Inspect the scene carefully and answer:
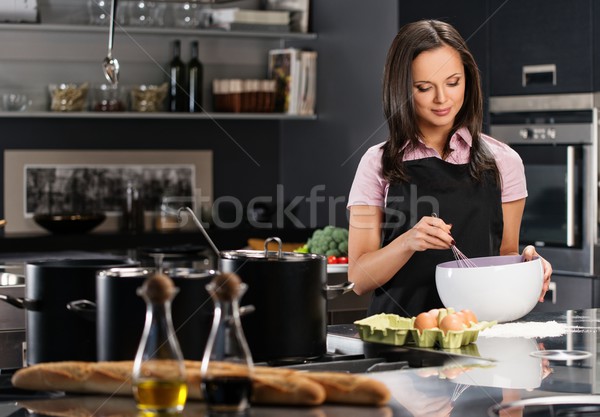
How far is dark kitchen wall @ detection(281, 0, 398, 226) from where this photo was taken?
500 cm

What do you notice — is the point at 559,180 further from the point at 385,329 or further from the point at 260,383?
the point at 260,383

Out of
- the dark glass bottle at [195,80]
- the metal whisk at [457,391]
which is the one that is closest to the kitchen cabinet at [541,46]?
the dark glass bottle at [195,80]

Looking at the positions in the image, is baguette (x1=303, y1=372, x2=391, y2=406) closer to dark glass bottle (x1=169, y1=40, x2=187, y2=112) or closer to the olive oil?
the olive oil

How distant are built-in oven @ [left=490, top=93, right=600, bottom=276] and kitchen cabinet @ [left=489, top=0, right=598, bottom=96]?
0.06 metres

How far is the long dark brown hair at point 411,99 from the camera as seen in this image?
98.5 inches

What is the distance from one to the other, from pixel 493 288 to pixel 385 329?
0.95 feet

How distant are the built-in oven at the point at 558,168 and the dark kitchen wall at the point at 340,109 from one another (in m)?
0.71

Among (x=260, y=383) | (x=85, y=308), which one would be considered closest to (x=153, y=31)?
(x=85, y=308)

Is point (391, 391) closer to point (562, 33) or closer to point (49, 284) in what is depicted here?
point (49, 284)

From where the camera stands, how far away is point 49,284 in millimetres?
1610

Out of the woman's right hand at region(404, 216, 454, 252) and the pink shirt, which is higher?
the pink shirt

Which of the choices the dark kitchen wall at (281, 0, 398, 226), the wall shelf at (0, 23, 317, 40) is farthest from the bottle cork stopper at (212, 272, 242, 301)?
the wall shelf at (0, 23, 317, 40)

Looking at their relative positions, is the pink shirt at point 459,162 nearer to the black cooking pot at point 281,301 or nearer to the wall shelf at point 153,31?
the black cooking pot at point 281,301

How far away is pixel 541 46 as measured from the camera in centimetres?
435
